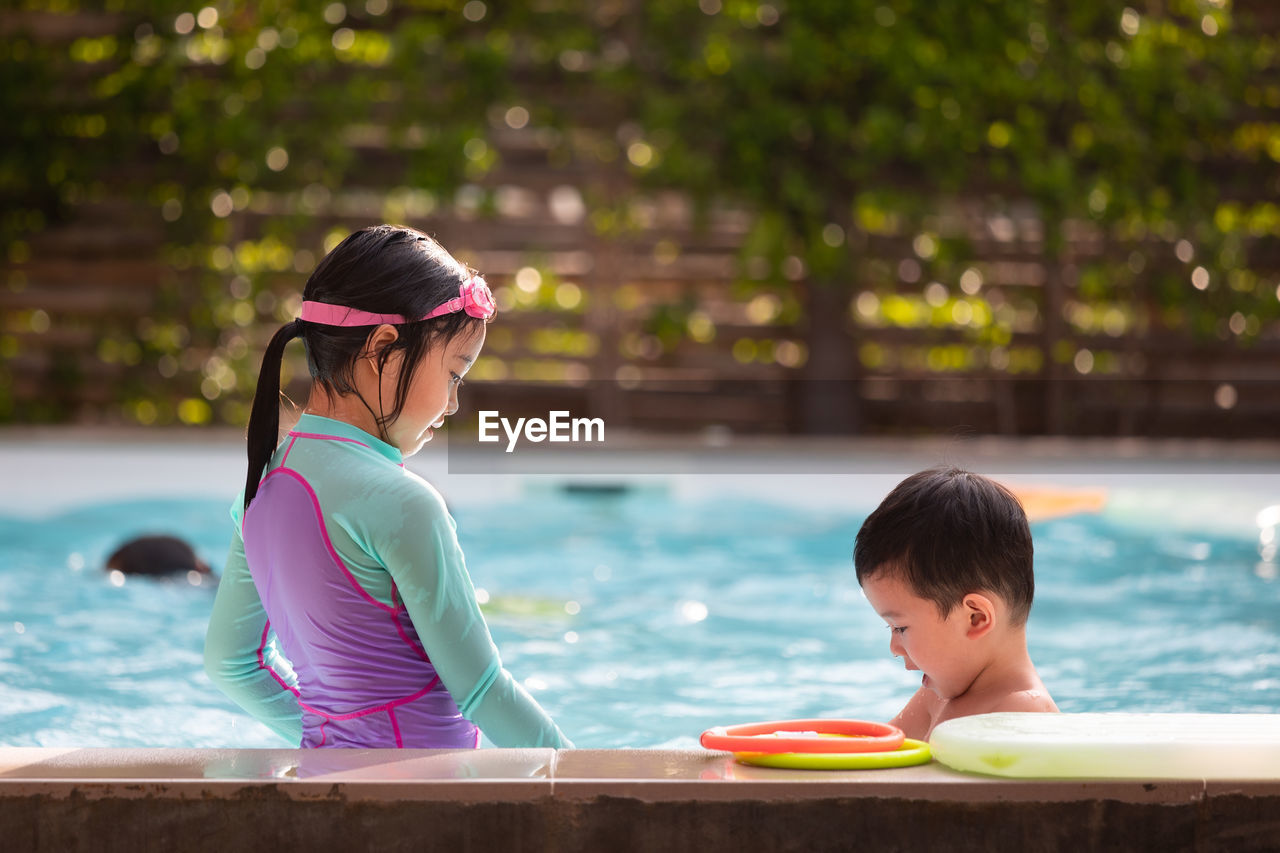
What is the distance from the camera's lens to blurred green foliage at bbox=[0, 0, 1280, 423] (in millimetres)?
8312

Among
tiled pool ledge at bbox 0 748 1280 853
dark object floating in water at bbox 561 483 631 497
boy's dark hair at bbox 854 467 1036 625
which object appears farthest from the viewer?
dark object floating in water at bbox 561 483 631 497

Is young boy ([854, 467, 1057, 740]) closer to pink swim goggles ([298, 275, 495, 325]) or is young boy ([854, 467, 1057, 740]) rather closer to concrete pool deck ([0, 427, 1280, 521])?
pink swim goggles ([298, 275, 495, 325])

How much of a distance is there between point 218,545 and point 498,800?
471 centimetres

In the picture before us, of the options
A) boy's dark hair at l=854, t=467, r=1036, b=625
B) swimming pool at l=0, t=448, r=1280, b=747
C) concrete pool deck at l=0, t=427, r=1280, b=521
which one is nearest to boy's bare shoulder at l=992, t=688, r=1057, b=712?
boy's dark hair at l=854, t=467, r=1036, b=625

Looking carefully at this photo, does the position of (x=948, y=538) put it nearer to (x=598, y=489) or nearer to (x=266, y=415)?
(x=266, y=415)

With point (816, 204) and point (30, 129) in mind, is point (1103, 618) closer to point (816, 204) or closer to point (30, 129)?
point (816, 204)

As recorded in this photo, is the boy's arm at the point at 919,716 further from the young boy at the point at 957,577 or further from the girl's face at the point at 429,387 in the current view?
the girl's face at the point at 429,387

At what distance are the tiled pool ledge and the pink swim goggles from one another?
53cm

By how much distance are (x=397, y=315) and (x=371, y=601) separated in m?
0.34

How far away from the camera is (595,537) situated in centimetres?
593

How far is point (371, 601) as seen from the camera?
5.38 ft

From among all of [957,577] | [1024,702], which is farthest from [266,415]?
[1024,702]

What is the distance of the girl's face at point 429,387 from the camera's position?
5.48ft

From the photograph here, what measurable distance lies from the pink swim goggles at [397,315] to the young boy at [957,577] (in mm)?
592
